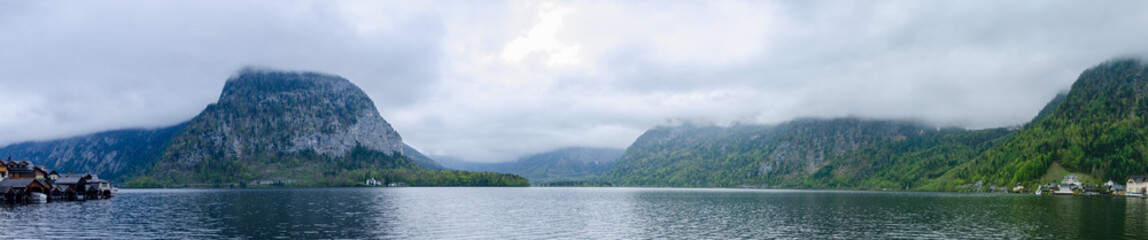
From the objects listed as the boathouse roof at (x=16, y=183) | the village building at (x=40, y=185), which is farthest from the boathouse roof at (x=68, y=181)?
the boathouse roof at (x=16, y=183)

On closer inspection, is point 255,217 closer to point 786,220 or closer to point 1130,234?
point 786,220

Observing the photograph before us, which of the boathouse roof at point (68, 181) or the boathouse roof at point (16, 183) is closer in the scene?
the boathouse roof at point (16, 183)

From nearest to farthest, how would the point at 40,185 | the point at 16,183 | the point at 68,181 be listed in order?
the point at 16,183, the point at 40,185, the point at 68,181

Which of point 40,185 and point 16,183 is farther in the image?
point 40,185

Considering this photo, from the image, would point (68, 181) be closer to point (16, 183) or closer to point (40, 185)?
point (40, 185)

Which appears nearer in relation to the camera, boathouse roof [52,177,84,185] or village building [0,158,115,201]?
village building [0,158,115,201]

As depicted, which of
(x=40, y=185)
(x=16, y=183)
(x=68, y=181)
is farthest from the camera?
(x=68, y=181)

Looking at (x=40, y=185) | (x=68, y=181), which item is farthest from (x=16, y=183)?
(x=68, y=181)

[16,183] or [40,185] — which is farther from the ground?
[16,183]

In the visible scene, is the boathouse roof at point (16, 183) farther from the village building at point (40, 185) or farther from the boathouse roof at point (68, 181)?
the boathouse roof at point (68, 181)

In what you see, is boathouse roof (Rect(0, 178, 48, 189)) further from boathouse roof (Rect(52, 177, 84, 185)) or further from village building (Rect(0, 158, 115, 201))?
boathouse roof (Rect(52, 177, 84, 185))

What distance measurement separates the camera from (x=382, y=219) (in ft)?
281

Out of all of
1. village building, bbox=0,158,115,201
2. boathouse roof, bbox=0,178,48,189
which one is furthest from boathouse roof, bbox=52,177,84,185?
boathouse roof, bbox=0,178,48,189

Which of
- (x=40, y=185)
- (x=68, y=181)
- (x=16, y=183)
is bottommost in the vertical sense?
(x=40, y=185)
